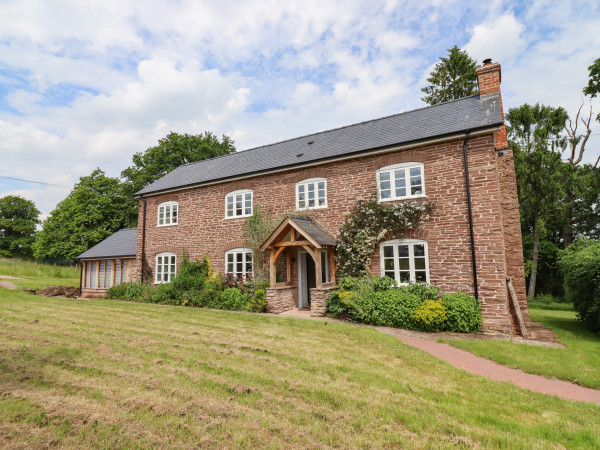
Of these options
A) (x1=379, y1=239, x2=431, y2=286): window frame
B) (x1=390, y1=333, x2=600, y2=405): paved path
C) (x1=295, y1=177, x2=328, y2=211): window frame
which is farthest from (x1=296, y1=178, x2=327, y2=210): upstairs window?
(x1=390, y1=333, x2=600, y2=405): paved path

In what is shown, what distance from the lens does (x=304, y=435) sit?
3.39 meters

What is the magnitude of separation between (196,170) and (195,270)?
674cm

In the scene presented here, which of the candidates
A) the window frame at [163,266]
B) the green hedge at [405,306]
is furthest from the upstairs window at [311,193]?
the window frame at [163,266]

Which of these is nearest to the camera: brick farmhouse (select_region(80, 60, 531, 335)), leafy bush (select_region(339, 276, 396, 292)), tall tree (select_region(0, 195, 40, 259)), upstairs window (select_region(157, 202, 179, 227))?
brick farmhouse (select_region(80, 60, 531, 335))

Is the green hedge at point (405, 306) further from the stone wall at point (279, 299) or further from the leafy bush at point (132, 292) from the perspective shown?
the leafy bush at point (132, 292)

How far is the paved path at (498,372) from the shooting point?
196 inches

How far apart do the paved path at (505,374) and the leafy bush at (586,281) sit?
5.61 m

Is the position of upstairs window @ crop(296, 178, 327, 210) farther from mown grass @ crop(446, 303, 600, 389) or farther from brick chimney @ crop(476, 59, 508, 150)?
mown grass @ crop(446, 303, 600, 389)

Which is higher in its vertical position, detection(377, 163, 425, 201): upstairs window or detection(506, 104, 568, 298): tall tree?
detection(506, 104, 568, 298): tall tree

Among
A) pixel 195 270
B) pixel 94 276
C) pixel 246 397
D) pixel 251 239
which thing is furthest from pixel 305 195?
pixel 94 276

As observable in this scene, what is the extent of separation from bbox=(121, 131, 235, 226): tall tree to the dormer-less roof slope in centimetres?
1969

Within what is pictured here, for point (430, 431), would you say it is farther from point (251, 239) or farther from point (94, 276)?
point (94, 276)

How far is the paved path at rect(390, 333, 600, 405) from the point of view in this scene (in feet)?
16.3

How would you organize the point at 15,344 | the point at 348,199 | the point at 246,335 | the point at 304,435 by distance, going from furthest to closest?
the point at 348,199
the point at 246,335
the point at 15,344
the point at 304,435
